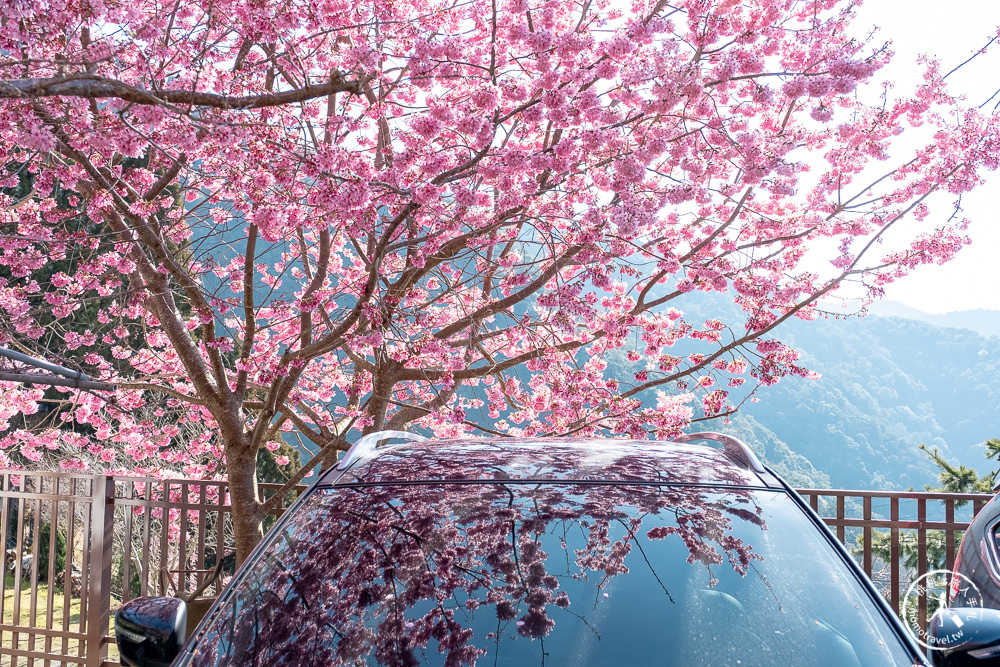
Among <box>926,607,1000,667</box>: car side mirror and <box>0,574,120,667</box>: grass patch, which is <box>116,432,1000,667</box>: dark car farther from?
<box>0,574,120,667</box>: grass patch

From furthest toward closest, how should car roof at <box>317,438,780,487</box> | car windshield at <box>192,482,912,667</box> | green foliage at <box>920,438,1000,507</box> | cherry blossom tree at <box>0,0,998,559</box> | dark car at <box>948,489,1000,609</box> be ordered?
green foliage at <box>920,438,1000,507</box> < cherry blossom tree at <box>0,0,998,559</box> < dark car at <box>948,489,1000,609</box> < car roof at <box>317,438,780,487</box> < car windshield at <box>192,482,912,667</box>

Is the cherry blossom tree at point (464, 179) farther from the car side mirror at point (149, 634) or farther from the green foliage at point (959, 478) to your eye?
the green foliage at point (959, 478)

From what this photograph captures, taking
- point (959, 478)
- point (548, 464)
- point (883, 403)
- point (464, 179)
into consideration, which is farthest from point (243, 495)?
point (883, 403)

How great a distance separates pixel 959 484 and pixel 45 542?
19.5 m

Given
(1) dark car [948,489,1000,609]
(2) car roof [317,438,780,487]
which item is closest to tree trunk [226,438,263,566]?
(2) car roof [317,438,780,487]

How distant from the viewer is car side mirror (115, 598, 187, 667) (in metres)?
2.14

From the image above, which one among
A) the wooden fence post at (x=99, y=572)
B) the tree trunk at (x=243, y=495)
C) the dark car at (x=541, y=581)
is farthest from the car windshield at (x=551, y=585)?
the tree trunk at (x=243, y=495)

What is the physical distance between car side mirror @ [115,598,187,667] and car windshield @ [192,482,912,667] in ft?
0.81

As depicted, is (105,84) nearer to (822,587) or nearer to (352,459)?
(352,459)

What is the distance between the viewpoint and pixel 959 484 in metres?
14.1

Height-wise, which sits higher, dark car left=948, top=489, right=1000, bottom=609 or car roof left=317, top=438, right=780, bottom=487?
car roof left=317, top=438, right=780, bottom=487

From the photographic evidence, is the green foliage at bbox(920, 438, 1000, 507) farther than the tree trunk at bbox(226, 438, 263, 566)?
Yes

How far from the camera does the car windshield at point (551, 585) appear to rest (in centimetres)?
178

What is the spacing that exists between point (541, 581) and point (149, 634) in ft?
3.78
